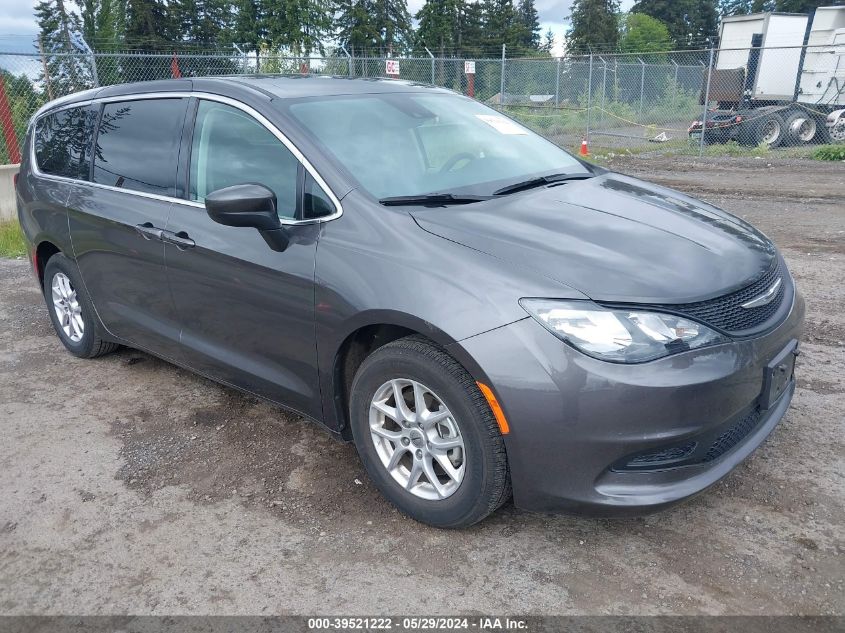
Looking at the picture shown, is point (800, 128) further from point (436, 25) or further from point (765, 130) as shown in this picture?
point (436, 25)

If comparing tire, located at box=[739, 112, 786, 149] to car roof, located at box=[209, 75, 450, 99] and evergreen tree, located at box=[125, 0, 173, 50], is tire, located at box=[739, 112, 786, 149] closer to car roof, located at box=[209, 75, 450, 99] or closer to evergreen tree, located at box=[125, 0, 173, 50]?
car roof, located at box=[209, 75, 450, 99]

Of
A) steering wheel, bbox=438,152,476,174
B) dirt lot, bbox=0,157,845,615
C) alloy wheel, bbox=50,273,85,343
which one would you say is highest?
steering wheel, bbox=438,152,476,174

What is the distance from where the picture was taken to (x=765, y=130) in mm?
17531

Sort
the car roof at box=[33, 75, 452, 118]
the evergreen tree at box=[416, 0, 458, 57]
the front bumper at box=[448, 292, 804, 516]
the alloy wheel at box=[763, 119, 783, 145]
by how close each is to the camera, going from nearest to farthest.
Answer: the front bumper at box=[448, 292, 804, 516], the car roof at box=[33, 75, 452, 118], the alloy wheel at box=[763, 119, 783, 145], the evergreen tree at box=[416, 0, 458, 57]

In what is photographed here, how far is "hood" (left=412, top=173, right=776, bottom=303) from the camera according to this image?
2576mm

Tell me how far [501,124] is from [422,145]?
0.80 metres

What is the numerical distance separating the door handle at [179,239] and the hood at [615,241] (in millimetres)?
1293

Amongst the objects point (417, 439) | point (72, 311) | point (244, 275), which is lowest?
point (72, 311)

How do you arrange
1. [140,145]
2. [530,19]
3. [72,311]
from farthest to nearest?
[530,19]
[72,311]
[140,145]

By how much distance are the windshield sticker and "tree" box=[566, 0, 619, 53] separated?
68056 millimetres

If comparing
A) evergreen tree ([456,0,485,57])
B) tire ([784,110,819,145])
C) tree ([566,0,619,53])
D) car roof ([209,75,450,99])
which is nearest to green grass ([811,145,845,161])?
tire ([784,110,819,145])

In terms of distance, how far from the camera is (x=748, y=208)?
9445 millimetres

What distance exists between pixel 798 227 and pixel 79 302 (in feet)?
24.0

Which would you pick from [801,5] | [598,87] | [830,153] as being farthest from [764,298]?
[801,5]
